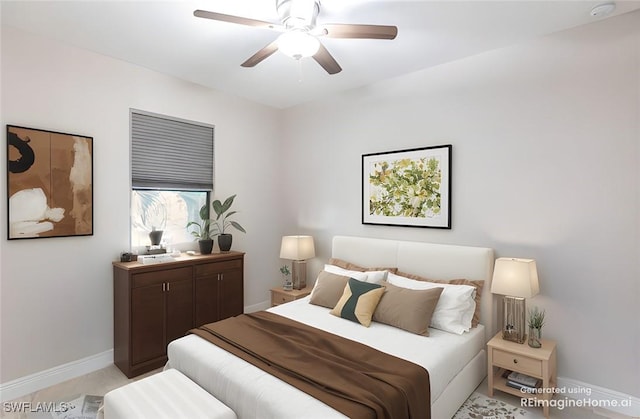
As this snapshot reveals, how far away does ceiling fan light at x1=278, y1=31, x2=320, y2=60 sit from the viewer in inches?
78.4

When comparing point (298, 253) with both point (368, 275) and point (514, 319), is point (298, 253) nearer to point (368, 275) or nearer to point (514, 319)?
point (368, 275)

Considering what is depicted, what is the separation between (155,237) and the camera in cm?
337

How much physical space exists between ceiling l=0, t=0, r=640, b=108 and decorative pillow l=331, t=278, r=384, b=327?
210 cm

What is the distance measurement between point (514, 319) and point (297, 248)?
7.55ft

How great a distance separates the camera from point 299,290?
4.07 meters

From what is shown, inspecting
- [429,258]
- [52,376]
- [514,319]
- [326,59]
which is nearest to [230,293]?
[52,376]

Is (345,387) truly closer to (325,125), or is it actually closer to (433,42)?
(433,42)

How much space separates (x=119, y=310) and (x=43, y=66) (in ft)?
7.21

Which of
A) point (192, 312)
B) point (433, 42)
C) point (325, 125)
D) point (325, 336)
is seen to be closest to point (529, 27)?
point (433, 42)

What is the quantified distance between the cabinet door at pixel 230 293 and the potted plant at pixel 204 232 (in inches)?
13.6

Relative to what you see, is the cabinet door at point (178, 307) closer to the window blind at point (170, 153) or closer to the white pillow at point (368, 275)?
the window blind at point (170, 153)

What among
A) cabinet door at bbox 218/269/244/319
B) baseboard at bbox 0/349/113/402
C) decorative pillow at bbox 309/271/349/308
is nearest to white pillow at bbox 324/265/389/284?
decorative pillow at bbox 309/271/349/308

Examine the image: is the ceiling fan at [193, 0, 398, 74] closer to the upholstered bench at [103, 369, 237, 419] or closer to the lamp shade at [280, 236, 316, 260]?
the upholstered bench at [103, 369, 237, 419]

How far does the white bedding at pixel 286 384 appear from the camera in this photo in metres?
1.68
